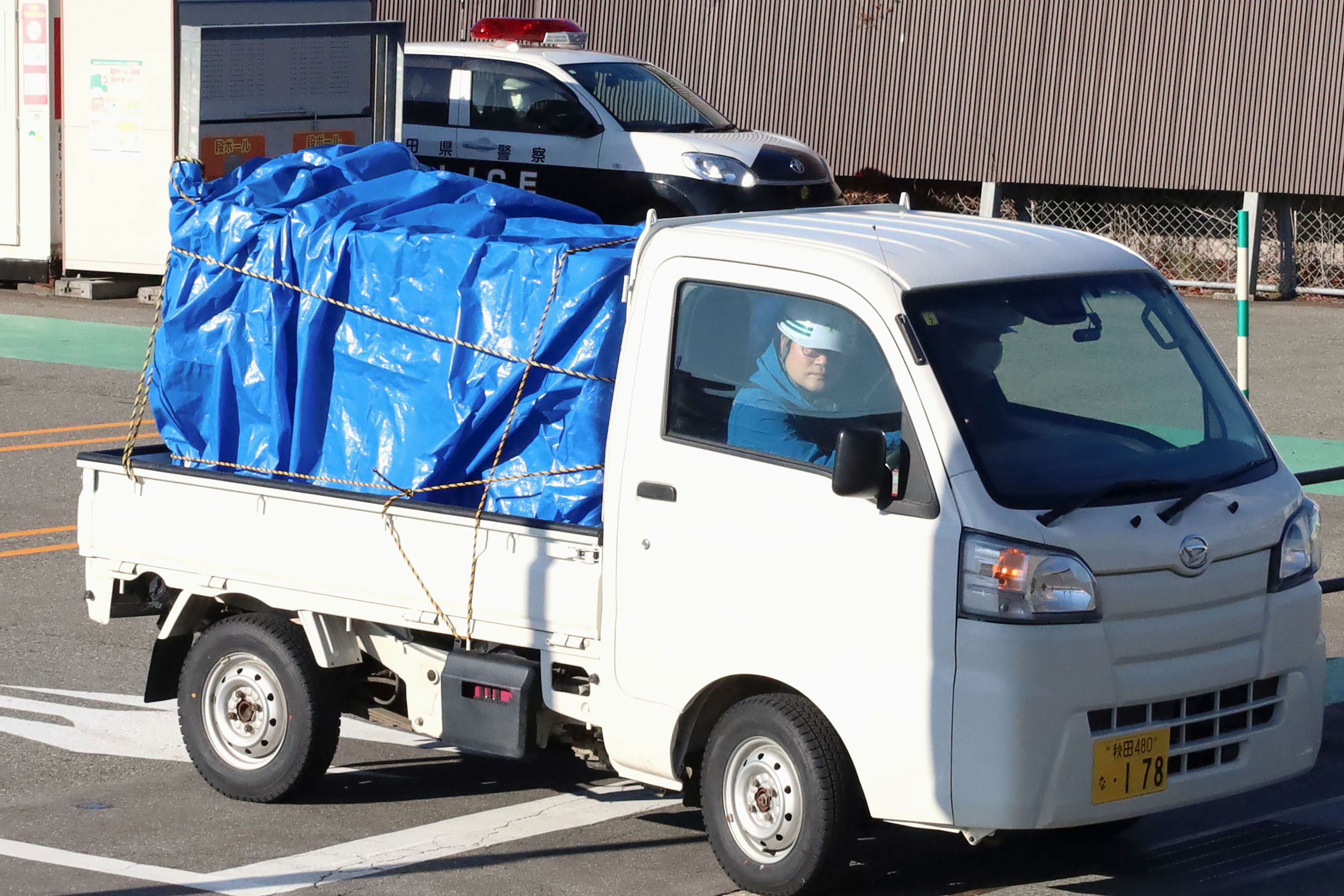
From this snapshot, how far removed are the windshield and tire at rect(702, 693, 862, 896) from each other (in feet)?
2.88

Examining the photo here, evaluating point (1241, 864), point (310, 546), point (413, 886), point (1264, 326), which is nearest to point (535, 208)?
point (310, 546)

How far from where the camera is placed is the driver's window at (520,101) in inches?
699

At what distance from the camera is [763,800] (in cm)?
538

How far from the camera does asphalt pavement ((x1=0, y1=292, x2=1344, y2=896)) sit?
570 cm

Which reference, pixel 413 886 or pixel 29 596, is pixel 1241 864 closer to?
pixel 413 886

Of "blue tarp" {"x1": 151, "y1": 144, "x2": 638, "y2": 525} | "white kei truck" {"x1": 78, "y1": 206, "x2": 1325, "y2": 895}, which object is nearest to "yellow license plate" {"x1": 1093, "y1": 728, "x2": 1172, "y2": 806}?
"white kei truck" {"x1": 78, "y1": 206, "x2": 1325, "y2": 895}

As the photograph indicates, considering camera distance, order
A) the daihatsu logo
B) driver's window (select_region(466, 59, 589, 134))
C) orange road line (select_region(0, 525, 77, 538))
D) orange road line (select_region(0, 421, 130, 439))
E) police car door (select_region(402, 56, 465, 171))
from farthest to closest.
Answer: police car door (select_region(402, 56, 465, 171))
driver's window (select_region(466, 59, 589, 134))
orange road line (select_region(0, 421, 130, 439))
orange road line (select_region(0, 525, 77, 538))
the daihatsu logo

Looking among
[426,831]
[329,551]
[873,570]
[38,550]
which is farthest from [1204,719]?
[38,550]

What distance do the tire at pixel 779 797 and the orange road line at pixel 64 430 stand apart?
881 centimetres

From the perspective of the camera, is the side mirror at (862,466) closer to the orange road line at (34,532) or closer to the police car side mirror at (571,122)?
the orange road line at (34,532)

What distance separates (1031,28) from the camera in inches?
831

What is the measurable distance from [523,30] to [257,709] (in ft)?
45.7

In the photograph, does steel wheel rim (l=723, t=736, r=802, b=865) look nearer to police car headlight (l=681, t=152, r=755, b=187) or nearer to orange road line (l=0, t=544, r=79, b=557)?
orange road line (l=0, t=544, r=79, b=557)

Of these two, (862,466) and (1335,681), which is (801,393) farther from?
(1335,681)
